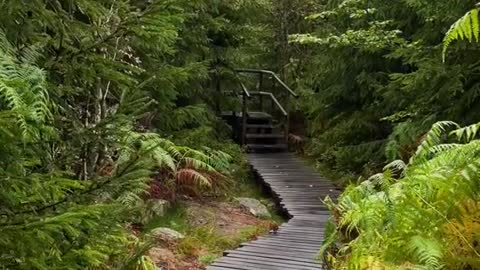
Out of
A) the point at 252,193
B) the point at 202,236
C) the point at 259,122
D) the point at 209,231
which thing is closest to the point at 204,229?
the point at 209,231

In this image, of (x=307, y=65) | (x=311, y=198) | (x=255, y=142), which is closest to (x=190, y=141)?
(x=311, y=198)

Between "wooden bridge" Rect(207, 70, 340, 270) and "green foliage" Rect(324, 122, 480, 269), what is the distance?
169cm

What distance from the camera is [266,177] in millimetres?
10820

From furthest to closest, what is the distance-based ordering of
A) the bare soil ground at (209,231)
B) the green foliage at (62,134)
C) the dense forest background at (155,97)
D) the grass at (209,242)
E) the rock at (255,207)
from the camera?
the rock at (255,207) < the grass at (209,242) < the bare soil ground at (209,231) < the dense forest background at (155,97) < the green foliage at (62,134)

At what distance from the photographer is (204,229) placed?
763 cm

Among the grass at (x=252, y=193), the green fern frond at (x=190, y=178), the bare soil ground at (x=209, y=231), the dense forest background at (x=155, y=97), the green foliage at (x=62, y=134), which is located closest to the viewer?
the green foliage at (x=62, y=134)

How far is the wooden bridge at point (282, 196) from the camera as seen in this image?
6.13 metres

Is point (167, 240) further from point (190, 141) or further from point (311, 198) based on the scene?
point (311, 198)

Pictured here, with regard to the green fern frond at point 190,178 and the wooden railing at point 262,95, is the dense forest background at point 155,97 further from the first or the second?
the wooden railing at point 262,95

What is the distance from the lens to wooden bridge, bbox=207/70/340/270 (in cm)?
613

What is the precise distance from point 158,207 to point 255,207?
Result: 200 cm

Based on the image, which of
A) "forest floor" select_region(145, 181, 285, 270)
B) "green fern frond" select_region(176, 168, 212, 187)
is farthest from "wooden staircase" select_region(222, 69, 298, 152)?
"green fern frond" select_region(176, 168, 212, 187)

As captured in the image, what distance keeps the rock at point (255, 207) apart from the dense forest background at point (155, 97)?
510 millimetres

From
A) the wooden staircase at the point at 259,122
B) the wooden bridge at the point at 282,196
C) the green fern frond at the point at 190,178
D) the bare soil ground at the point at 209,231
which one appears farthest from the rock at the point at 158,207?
the wooden staircase at the point at 259,122
